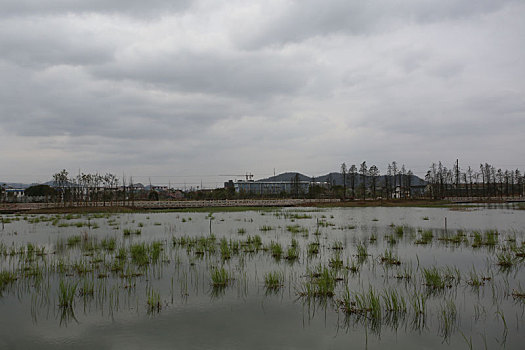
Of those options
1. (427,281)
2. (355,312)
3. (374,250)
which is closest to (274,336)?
(355,312)

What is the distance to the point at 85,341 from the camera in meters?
5.23

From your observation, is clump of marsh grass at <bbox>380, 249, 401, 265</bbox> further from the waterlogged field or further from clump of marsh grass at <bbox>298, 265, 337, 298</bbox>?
clump of marsh grass at <bbox>298, 265, 337, 298</bbox>

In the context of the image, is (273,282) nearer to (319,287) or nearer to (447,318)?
(319,287)

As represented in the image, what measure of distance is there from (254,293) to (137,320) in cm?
244

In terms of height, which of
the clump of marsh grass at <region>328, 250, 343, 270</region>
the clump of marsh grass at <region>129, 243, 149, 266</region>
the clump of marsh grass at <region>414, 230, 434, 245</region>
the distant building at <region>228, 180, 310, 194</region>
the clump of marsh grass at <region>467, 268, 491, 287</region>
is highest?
the distant building at <region>228, 180, 310, 194</region>

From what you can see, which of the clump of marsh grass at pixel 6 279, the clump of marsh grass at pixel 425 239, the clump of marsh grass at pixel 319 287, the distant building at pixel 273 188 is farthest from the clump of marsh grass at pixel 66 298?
the distant building at pixel 273 188

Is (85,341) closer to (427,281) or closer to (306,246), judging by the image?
(427,281)

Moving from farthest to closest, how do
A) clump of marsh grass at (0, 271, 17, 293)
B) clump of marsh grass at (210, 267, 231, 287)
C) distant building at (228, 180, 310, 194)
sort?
1. distant building at (228, 180, 310, 194)
2. clump of marsh grass at (0, 271, 17, 293)
3. clump of marsh grass at (210, 267, 231, 287)

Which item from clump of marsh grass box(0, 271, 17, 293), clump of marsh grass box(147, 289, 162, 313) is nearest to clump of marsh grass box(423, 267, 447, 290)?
clump of marsh grass box(147, 289, 162, 313)

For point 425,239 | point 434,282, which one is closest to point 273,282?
point 434,282

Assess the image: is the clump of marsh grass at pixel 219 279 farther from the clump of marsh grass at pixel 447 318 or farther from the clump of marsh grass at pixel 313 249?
the clump of marsh grass at pixel 447 318

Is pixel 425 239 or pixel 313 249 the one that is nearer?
pixel 313 249

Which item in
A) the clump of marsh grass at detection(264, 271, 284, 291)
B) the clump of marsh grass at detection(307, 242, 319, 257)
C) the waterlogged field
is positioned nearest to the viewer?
the waterlogged field

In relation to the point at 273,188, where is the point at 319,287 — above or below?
below
